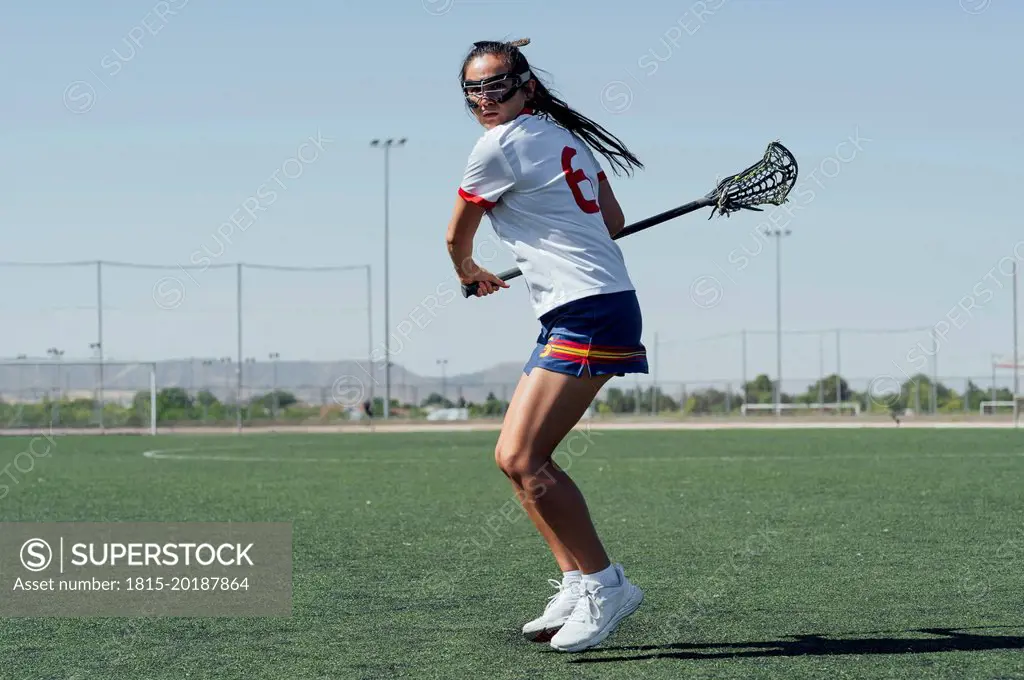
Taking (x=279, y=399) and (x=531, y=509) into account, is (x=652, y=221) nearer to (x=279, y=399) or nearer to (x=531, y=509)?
(x=531, y=509)

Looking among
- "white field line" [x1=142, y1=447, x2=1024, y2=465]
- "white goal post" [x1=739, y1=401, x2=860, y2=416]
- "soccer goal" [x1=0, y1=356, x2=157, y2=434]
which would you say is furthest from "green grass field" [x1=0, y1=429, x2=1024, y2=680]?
"white goal post" [x1=739, y1=401, x2=860, y2=416]

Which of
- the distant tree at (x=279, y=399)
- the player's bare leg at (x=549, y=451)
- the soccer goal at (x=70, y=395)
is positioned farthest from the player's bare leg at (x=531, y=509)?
the distant tree at (x=279, y=399)

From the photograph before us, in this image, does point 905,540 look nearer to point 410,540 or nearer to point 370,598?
point 410,540

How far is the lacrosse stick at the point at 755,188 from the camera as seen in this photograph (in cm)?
562

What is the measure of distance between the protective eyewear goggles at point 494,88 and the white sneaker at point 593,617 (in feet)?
5.63

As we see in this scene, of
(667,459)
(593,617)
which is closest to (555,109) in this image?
(593,617)

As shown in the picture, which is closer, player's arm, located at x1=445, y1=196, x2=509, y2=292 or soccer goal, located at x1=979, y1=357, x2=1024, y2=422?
player's arm, located at x1=445, y1=196, x2=509, y2=292

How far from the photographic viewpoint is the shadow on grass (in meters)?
4.40

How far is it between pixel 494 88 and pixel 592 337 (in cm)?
94

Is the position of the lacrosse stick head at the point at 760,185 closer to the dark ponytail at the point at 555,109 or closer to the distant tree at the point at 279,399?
the dark ponytail at the point at 555,109

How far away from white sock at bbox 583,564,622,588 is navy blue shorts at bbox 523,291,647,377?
702 millimetres

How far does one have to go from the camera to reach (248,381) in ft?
137

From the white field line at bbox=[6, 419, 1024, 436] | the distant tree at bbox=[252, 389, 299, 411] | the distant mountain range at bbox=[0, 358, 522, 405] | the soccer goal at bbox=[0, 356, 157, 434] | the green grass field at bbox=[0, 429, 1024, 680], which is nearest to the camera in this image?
the green grass field at bbox=[0, 429, 1024, 680]

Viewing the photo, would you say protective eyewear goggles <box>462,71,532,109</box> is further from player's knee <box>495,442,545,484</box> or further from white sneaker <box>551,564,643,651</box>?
white sneaker <box>551,564,643,651</box>
